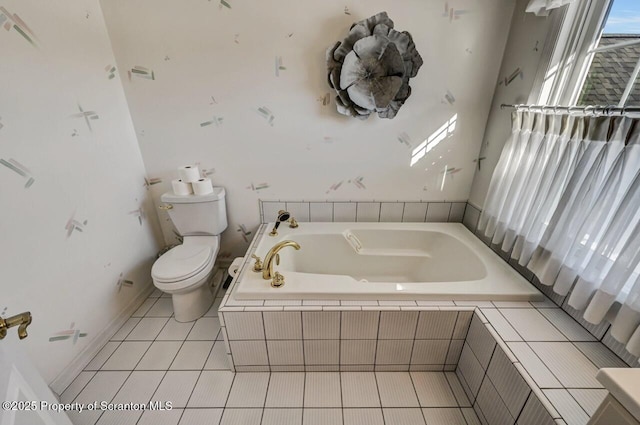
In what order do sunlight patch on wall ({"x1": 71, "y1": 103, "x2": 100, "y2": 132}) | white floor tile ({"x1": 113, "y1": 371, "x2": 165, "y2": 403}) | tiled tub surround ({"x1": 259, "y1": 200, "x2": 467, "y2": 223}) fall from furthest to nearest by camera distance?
tiled tub surround ({"x1": 259, "y1": 200, "x2": 467, "y2": 223}) < sunlight patch on wall ({"x1": 71, "y1": 103, "x2": 100, "y2": 132}) < white floor tile ({"x1": 113, "y1": 371, "x2": 165, "y2": 403})

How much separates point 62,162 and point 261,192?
108cm

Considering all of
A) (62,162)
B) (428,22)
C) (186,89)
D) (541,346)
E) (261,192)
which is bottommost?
(541,346)

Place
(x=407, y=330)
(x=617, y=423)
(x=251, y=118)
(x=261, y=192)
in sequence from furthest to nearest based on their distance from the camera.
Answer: (x=261, y=192)
(x=251, y=118)
(x=407, y=330)
(x=617, y=423)

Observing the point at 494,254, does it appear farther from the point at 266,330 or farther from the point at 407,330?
the point at 266,330

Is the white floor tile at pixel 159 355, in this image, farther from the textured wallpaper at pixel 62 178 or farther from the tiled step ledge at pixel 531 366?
the tiled step ledge at pixel 531 366

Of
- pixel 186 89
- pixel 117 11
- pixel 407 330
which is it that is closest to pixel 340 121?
pixel 186 89

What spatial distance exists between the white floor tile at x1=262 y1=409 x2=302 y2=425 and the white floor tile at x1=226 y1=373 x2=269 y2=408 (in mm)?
60

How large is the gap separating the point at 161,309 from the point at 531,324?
7.17ft

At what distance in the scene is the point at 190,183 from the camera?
1.80 meters

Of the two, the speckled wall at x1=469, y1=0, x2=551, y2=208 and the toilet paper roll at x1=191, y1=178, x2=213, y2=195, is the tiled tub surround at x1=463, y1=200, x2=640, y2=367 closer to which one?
the speckled wall at x1=469, y1=0, x2=551, y2=208

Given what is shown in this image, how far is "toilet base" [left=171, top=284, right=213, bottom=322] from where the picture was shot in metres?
1.69

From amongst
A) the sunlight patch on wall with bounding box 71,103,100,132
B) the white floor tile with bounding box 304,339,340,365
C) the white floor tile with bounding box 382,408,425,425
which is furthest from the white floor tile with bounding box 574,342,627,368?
the sunlight patch on wall with bounding box 71,103,100,132

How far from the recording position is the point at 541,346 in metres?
1.07

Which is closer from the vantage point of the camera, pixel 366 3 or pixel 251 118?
pixel 366 3
